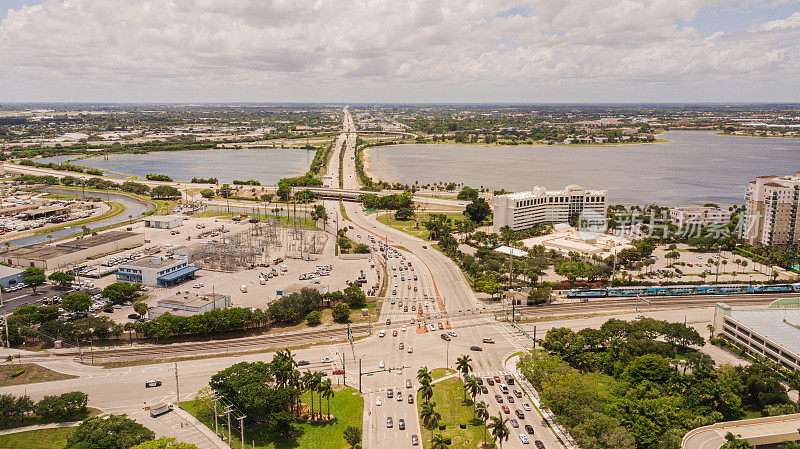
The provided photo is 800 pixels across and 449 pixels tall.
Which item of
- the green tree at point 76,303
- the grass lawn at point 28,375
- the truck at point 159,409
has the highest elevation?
the green tree at point 76,303

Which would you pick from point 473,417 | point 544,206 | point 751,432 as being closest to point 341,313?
point 473,417

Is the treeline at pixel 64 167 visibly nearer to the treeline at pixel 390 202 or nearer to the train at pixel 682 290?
the treeline at pixel 390 202

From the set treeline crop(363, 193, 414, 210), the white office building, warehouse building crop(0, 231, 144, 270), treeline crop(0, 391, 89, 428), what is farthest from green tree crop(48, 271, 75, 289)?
the white office building

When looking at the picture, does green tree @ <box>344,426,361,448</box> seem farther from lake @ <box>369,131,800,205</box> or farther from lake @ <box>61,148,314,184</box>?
lake @ <box>61,148,314,184</box>

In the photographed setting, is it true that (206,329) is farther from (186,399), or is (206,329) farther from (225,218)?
(225,218)

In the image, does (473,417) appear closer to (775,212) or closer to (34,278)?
(34,278)

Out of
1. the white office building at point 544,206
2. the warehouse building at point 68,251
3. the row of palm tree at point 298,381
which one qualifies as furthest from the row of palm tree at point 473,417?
the warehouse building at point 68,251
